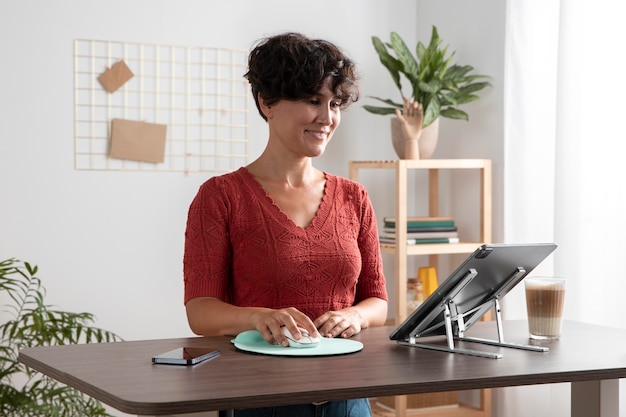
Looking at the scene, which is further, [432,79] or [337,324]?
[432,79]

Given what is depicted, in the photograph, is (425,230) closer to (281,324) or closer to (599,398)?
(599,398)

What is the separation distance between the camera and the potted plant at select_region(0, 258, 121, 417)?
3129 mm

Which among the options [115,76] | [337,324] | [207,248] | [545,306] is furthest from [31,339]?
[545,306]

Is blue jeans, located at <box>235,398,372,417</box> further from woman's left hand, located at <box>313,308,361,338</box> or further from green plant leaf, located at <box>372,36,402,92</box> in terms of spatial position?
green plant leaf, located at <box>372,36,402,92</box>

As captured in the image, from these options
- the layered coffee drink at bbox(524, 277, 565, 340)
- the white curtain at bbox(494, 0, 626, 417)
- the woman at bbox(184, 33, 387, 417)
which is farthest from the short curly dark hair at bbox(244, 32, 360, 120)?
the white curtain at bbox(494, 0, 626, 417)

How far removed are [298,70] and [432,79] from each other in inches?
77.2

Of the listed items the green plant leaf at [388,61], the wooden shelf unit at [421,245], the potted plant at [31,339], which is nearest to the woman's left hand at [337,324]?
the potted plant at [31,339]

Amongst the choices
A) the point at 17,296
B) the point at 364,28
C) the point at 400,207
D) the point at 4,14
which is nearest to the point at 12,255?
the point at 17,296

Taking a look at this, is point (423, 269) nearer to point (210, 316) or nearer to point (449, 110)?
point (449, 110)

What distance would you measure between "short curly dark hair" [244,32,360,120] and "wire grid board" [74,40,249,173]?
1.72 metres

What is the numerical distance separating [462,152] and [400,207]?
519mm

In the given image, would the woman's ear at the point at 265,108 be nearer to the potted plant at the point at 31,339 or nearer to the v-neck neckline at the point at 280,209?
the v-neck neckline at the point at 280,209

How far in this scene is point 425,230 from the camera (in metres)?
3.76

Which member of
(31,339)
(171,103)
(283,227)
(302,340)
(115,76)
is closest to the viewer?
(302,340)
